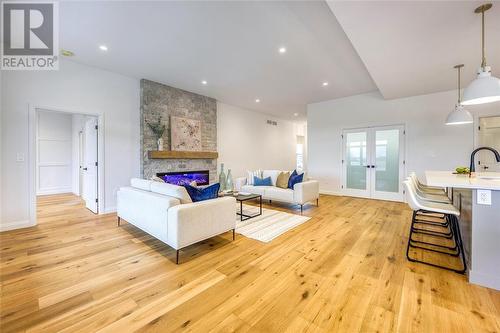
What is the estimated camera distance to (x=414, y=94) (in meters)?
4.93

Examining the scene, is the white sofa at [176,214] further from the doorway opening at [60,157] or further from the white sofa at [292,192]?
the doorway opening at [60,157]

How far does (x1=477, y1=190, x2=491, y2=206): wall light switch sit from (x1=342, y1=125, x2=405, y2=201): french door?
387cm

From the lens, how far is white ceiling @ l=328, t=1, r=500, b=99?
6.84 feet

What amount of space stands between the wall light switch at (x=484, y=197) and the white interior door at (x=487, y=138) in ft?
12.9

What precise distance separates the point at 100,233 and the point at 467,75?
688cm

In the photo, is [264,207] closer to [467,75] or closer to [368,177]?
[368,177]

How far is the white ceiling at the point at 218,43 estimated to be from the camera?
2.50m

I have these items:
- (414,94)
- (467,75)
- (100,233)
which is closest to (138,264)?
(100,233)

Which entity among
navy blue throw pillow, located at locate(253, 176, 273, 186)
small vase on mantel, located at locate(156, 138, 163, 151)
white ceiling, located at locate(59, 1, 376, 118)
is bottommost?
navy blue throw pillow, located at locate(253, 176, 273, 186)

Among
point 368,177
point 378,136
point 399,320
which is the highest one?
point 378,136

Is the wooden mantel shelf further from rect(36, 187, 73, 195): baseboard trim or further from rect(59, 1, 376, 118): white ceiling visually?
rect(36, 187, 73, 195): baseboard trim

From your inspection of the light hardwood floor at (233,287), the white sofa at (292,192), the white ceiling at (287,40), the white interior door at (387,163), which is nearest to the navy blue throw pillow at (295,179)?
the white sofa at (292,192)

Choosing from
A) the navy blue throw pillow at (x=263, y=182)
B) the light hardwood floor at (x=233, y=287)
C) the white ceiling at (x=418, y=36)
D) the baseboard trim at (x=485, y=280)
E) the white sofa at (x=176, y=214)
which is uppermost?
the white ceiling at (x=418, y=36)

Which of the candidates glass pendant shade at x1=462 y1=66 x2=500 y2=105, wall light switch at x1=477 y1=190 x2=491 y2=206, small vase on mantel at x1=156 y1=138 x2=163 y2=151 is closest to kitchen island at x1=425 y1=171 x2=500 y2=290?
wall light switch at x1=477 y1=190 x2=491 y2=206
